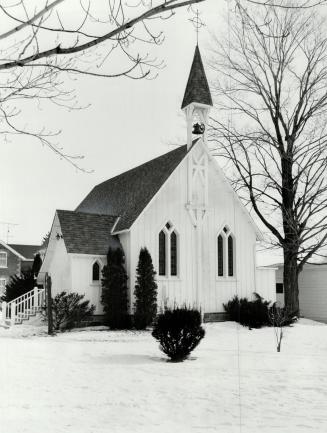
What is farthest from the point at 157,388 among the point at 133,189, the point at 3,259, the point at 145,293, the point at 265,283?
the point at 3,259

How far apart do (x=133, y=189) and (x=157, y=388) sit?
18.2 m

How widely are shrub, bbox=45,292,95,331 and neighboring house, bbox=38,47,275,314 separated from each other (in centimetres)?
95

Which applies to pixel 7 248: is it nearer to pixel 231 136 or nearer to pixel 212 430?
pixel 231 136

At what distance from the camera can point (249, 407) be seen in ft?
29.7

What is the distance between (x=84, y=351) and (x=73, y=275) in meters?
8.01

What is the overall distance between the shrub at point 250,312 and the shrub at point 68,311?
23.2 feet

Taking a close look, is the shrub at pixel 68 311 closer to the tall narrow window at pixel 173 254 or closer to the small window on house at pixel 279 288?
the tall narrow window at pixel 173 254

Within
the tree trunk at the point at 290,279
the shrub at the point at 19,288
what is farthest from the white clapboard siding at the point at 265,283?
the shrub at the point at 19,288

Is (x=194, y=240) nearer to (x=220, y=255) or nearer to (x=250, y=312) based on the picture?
(x=220, y=255)

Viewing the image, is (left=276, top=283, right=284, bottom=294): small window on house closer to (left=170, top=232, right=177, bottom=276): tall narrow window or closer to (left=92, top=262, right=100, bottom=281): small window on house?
(left=170, top=232, right=177, bottom=276): tall narrow window

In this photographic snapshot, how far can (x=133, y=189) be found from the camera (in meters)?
27.9

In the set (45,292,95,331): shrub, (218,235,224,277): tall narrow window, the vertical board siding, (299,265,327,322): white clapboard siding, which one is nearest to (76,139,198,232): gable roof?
the vertical board siding

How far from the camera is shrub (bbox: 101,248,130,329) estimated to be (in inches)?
883

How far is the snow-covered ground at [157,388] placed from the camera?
8008mm
